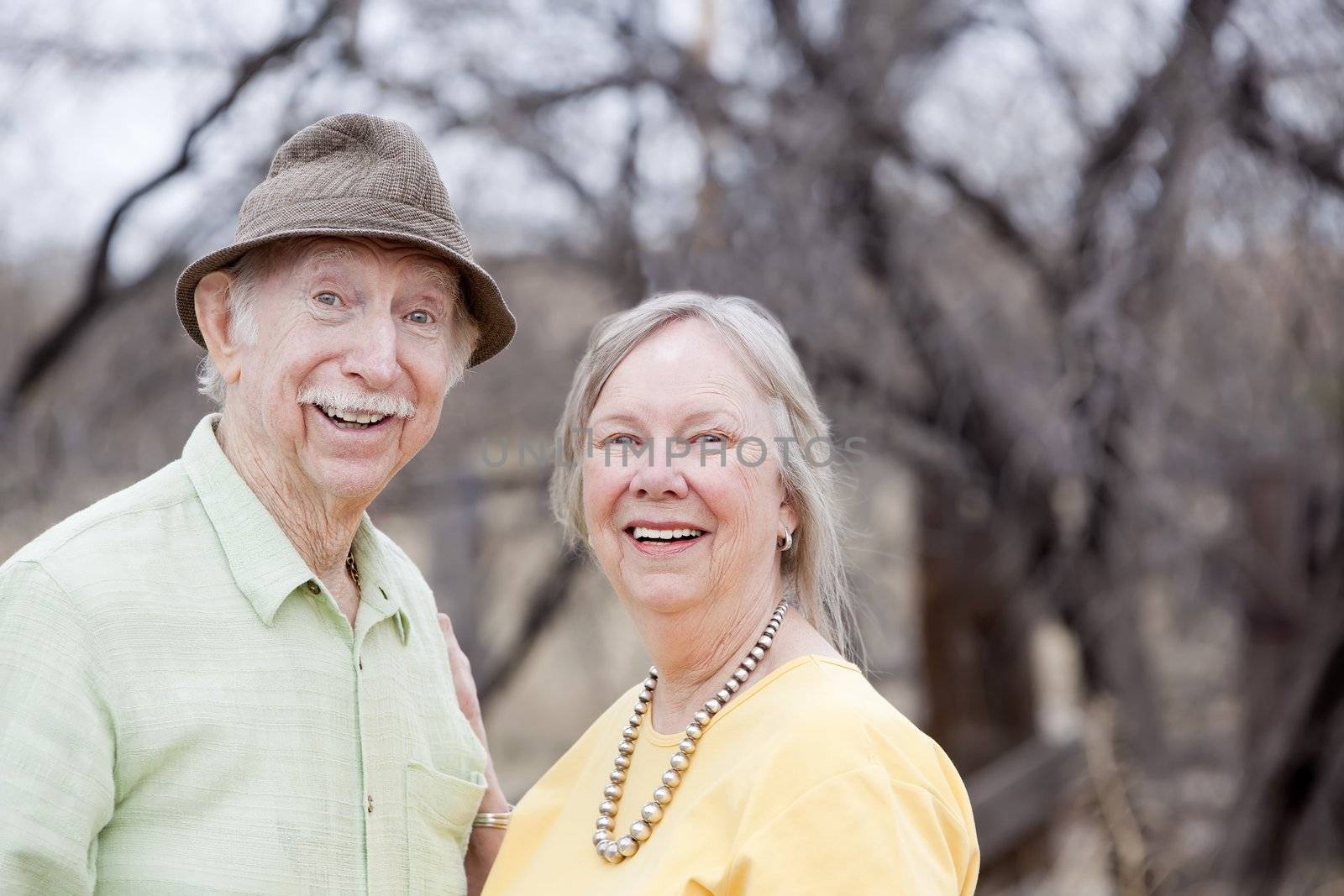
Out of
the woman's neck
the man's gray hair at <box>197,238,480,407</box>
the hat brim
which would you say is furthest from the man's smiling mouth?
the woman's neck

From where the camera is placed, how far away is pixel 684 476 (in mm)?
2172

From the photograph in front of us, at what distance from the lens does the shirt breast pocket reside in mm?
2305

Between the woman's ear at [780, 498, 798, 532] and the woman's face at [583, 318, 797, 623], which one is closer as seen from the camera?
the woman's face at [583, 318, 797, 623]

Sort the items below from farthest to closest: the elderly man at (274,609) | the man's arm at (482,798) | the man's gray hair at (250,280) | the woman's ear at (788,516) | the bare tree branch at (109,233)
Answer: the bare tree branch at (109,233) < the man's arm at (482,798) < the woman's ear at (788,516) < the man's gray hair at (250,280) < the elderly man at (274,609)

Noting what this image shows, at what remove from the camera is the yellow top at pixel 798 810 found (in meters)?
1.81

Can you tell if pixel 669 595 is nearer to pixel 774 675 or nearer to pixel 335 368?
pixel 774 675

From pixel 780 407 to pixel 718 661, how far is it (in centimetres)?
43

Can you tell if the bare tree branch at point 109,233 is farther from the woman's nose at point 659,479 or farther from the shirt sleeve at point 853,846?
the shirt sleeve at point 853,846

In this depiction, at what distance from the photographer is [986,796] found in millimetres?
5863

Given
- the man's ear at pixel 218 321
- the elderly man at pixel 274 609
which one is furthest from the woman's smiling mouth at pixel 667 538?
the man's ear at pixel 218 321

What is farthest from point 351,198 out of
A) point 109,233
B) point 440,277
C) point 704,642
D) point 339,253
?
point 109,233

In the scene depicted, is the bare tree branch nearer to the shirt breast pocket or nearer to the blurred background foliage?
the blurred background foliage

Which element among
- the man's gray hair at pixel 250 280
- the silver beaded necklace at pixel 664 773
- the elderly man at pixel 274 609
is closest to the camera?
the elderly man at pixel 274 609

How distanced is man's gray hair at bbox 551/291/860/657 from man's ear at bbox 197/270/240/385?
0.58 meters
